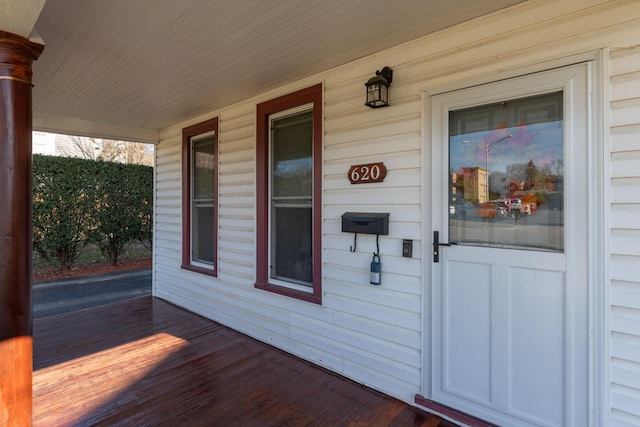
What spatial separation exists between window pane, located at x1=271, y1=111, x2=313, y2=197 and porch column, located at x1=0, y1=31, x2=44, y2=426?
1.95m

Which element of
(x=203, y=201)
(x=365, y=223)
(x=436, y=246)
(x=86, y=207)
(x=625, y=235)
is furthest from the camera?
(x=86, y=207)

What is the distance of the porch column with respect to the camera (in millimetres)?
1615

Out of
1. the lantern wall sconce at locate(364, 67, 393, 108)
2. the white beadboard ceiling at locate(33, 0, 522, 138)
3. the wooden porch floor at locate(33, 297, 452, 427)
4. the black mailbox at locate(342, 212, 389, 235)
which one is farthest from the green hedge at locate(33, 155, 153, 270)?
the lantern wall sconce at locate(364, 67, 393, 108)

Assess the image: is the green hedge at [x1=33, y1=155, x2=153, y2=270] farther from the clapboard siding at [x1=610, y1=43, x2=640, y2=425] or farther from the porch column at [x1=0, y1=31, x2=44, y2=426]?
the clapboard siding at [x1=610, y1=43, x2=640, y2=425]

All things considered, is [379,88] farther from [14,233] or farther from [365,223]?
[14,233]

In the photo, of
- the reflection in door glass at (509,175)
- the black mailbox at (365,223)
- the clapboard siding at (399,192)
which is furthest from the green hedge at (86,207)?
the reflection in door glass at (509,175)

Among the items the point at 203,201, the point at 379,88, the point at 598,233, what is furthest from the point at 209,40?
the point at 598,233

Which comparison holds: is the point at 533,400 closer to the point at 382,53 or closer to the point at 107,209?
the point at 382,53

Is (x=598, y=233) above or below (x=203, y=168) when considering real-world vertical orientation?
below

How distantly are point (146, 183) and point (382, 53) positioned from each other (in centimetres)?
768

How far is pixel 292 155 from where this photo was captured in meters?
3.24

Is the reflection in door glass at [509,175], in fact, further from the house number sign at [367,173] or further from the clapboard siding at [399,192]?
the house number sign at [367,173]

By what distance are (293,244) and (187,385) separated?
146cm

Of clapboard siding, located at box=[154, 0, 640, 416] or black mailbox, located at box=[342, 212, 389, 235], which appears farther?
black mailbox, located at box=[342, 212, 389, 235]
